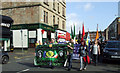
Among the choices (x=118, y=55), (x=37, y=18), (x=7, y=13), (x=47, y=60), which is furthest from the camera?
(x=7, y=13)

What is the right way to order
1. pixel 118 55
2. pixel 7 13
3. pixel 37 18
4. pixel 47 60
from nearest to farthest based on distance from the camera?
pixel 47 60
pixel 118 55
pixel 37 18
pixel 7 13

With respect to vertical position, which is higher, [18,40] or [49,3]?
[49,3]

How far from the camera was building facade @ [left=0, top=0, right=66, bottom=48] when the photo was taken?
26.6 m

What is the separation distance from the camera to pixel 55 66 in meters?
9.41

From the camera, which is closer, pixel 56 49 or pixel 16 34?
pixel 56 49

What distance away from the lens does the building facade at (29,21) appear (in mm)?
26594

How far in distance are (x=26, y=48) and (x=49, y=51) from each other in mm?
18892

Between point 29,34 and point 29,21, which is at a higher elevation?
point 29,21

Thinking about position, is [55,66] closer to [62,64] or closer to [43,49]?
[62,64]

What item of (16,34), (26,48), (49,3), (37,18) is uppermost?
(49,3)

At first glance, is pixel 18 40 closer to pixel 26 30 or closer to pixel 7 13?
pixel 26 30

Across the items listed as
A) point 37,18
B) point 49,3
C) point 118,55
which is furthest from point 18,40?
point 118,55

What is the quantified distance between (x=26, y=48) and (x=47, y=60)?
18883 mm

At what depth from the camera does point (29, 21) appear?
1075 inches
